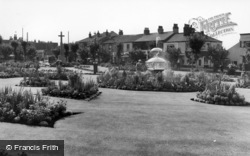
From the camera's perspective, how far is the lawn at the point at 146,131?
6.93 meters

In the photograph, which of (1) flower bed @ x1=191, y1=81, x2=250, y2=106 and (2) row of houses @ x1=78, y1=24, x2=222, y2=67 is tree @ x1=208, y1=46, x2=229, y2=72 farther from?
(1) flower bed @ x1=191, y1=81, x2=250, y2=106

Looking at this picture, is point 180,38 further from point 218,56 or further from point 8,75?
point 8,75

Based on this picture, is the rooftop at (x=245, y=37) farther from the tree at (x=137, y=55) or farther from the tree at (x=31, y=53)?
the tree at (x=31, y=53)

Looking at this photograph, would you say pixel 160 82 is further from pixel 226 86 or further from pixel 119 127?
pixel 119 127

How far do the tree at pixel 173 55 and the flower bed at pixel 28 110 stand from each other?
42.5 metres

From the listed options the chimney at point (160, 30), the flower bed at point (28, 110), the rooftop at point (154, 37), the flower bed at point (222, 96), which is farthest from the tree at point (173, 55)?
the flower bed at point (28, 110)

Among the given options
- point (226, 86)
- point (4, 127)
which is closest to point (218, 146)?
point (4, 127)

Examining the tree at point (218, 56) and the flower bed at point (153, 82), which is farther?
the tree at point (218, 56)

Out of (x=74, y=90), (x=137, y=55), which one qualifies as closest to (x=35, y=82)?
(x=74, y=90)

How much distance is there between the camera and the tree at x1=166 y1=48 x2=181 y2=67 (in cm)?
5106

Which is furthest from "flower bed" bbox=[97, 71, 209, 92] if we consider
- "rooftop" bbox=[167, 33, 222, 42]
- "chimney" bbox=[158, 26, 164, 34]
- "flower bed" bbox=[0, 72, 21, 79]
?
Result: "chimney" bbox=[158, 26, 164, 34]

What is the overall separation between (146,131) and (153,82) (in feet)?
35.4

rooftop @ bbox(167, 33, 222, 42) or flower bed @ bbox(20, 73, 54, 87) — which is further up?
rooftop @ bbox(167, 33, 222, 42)

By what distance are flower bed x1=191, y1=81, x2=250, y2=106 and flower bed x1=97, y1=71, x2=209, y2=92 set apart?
3.75m
